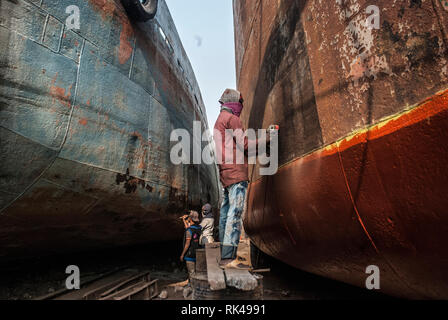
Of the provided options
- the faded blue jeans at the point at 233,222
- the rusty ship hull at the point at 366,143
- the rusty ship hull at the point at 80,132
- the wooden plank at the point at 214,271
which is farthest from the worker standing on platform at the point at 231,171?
the rusty ship hull at the point at 80,132

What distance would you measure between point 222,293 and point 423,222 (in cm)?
119

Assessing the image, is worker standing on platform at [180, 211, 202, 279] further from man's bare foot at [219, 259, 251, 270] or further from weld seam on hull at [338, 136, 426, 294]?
weld seam on hull at [338, 136, 426, 294]

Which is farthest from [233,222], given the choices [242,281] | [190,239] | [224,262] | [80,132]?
[190,239]

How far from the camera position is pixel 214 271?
1.69 metres

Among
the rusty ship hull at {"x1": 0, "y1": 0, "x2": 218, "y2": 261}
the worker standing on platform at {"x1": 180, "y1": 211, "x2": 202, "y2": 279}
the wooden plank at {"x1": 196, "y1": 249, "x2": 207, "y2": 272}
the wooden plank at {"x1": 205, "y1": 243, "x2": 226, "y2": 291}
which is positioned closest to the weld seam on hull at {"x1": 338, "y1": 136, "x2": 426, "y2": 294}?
the wooden plank at {"x1": 205, "y1": 243, "x2": 226, "y2": 291}

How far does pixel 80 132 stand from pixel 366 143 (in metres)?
2.35

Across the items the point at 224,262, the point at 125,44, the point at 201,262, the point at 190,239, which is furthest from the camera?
the point at 190,239

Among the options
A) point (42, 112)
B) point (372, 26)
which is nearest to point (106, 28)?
point (42, 112)

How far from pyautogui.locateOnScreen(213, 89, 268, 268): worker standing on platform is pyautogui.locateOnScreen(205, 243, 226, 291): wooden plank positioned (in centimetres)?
10

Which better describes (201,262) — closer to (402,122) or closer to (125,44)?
(402,122)

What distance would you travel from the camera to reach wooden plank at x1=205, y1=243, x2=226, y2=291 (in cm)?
148

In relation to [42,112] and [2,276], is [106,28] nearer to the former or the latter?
[42,112]

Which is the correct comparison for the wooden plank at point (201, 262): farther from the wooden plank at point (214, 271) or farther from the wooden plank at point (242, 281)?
the wooden plank at point (242, 281)

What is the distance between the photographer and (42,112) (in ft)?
6.68
